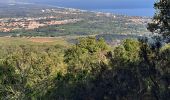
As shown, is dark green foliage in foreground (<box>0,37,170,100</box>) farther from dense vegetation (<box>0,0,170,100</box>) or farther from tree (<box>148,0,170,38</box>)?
tree (<box>148,0,170,38</box>)

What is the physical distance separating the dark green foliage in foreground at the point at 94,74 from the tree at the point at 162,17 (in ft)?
2.12

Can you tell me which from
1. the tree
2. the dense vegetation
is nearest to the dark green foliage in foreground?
the dense vegetation

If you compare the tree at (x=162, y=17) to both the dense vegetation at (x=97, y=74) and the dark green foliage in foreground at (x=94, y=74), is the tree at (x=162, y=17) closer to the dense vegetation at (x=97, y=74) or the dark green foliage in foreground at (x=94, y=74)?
the dense vegetation at (x=97, y=74)

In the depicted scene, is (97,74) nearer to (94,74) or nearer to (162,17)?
(94,74)

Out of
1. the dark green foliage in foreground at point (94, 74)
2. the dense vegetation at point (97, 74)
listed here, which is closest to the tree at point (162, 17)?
the dense vegetation at point (97, 74)

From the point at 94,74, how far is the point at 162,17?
22.3 ft

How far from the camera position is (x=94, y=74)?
2506 cm

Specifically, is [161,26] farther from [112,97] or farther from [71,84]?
[71,84]

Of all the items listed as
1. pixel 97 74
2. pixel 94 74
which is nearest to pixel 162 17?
pixel 97 74

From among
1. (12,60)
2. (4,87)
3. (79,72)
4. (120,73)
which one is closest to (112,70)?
(120,73)

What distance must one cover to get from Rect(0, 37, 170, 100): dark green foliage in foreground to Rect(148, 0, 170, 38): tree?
65 centimetres

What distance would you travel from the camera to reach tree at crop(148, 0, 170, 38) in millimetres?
19469

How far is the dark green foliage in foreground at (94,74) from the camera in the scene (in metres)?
19.8

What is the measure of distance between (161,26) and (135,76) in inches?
117
